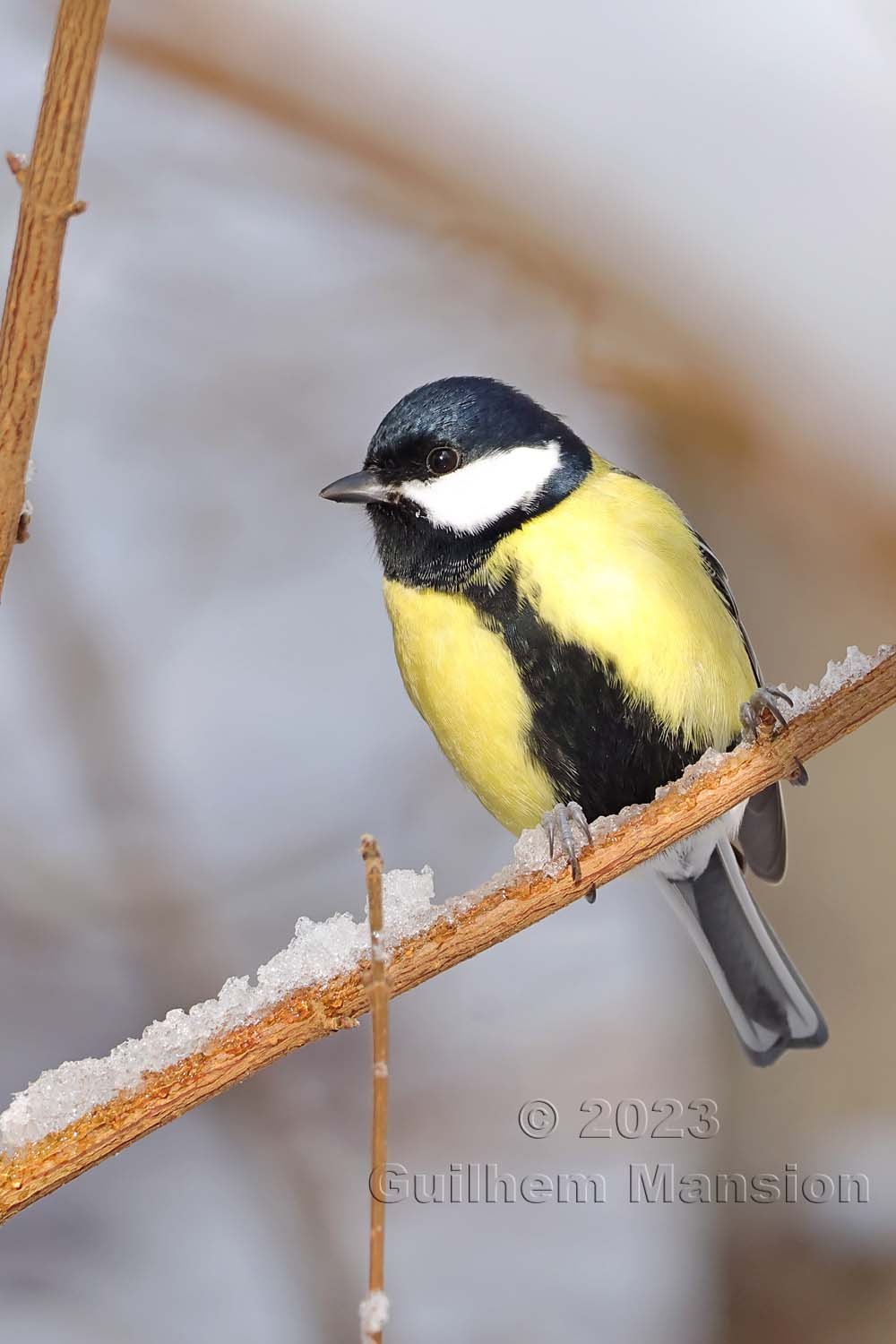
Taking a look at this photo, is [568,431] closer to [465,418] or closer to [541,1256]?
[465,418]

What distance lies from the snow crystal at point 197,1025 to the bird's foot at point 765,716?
299 mm

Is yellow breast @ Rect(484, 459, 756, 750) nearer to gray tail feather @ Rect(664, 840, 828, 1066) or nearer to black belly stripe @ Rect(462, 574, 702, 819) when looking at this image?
black belly stripe @ Rect(462, 574, 702, 819)

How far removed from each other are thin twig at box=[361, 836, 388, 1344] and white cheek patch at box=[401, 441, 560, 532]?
752 mm

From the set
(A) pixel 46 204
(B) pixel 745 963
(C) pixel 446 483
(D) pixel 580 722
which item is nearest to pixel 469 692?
(D) pixel 580 722

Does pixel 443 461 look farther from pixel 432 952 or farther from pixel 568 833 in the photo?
pixel 432 952

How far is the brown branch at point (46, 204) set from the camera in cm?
53

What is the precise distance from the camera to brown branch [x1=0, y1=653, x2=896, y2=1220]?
28.0 inches

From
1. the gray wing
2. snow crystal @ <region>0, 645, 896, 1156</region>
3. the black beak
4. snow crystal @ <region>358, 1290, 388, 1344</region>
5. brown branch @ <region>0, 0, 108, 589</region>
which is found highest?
the black beak

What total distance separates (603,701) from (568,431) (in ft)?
1.11

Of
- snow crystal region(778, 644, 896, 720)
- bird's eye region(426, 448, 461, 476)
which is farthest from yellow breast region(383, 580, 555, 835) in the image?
snow crystal region(778, 644, 896, 720)

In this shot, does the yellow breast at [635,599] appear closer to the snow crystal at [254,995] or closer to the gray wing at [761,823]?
the gray wing at [761,823]

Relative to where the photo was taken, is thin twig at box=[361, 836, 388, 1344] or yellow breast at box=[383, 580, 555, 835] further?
yellow breast at box=[383, 580, 555, 835]

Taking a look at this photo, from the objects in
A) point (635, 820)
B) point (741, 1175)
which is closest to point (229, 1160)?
point (741, 1175)

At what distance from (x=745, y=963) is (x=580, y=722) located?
43cm
